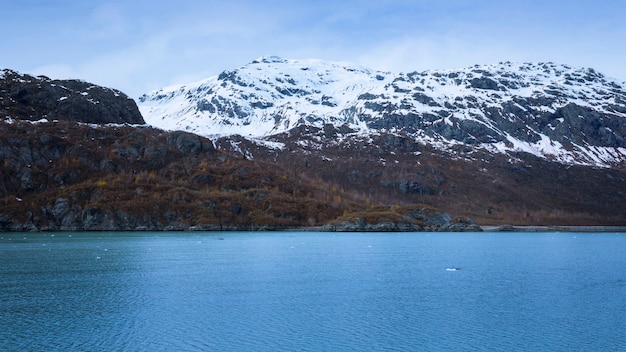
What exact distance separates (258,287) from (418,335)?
26221 mm

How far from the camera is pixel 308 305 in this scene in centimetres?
5162

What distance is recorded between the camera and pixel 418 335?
40.2 m

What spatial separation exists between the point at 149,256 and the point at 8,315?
53037 millimetres

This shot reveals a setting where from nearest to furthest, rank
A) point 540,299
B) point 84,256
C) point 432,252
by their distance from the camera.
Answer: point 540,299, point 84,256, point 432,252

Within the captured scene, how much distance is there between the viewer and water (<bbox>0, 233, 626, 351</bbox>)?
38.7 metres

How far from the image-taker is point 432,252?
114 meters

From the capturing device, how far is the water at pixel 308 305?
38.7 meters

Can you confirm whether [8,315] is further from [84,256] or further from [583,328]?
[84,256]

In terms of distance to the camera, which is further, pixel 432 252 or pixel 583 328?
pixel 432 252

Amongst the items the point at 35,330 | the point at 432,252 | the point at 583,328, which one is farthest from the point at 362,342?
the point at 432,252

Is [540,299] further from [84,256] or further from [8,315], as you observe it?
[84,256]

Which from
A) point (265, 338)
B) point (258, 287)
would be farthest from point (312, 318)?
point (258, 287)

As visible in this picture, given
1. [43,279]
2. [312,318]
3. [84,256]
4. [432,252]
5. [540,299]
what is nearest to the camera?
[312,318]

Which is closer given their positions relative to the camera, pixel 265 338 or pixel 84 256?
pixel 265 338
